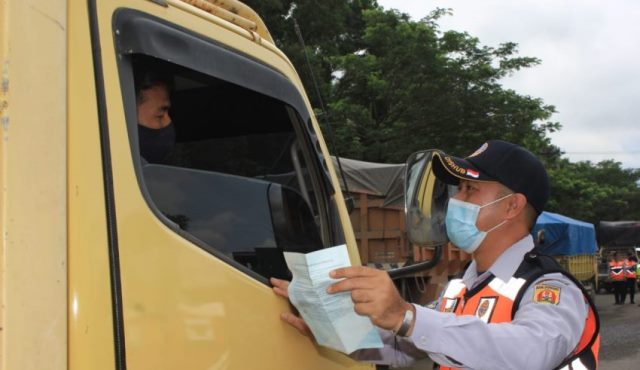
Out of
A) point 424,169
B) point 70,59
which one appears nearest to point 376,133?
point 424,169

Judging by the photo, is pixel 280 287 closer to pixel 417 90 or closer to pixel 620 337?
pixel 620 337

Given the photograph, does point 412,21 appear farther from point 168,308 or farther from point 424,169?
point 168,308

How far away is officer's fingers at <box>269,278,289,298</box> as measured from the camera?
5.96 feet

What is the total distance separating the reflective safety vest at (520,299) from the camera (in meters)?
1.66

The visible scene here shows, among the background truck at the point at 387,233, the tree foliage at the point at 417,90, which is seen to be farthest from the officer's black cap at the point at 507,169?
the tree foliage at the point at 417,90

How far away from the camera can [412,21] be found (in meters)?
16.7

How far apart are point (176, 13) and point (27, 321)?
92 centimetres

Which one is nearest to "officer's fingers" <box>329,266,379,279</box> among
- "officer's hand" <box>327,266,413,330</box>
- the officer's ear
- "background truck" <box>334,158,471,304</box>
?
"officer's hand" <box>327,266,413,330</box>

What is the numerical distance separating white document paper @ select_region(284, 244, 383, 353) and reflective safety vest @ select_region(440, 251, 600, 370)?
1.27 ft

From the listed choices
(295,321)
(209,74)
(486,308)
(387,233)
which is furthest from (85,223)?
(387,233)

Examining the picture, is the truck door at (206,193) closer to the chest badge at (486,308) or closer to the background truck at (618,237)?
the chest badge at (486,308)

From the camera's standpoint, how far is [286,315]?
5.95ft

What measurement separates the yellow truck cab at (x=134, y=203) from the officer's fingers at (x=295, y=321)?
0.07 feet

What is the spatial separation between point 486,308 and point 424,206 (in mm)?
713
